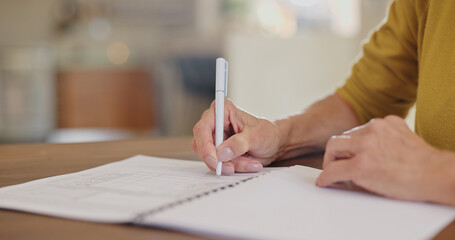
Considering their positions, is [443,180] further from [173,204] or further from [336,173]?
[173,204]

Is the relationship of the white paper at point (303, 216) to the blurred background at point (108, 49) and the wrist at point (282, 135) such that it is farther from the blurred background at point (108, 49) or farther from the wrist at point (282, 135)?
the blurred background at point (108, 49)

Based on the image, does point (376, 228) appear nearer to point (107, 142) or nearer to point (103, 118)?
point (107, 142)

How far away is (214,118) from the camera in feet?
2.34

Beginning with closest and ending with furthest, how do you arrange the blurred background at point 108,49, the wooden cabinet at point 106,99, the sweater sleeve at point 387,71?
the sweater sleeve at point 387,71, the blurred background at point 108,49, the wooden cabinet at point 106,99

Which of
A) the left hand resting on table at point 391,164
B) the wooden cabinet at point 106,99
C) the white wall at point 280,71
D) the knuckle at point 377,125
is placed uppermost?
the knuckle at point 377,125

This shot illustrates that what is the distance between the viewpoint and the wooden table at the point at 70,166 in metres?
0.41

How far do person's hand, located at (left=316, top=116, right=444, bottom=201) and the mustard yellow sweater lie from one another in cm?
24

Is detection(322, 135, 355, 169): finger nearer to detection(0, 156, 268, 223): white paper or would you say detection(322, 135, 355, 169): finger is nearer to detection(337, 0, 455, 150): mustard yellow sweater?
detection(0, 156, 268, 223): white paper

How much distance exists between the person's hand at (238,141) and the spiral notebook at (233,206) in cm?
3

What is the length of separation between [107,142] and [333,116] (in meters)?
0.45

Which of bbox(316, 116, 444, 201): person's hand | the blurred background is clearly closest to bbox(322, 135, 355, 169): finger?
bbox(316, 116, 444, 201): person's hand

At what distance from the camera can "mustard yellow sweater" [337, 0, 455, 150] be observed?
0.75 meters

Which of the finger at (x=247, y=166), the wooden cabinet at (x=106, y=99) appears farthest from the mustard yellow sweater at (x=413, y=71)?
the wooden cabinet at (x=106, y=99)

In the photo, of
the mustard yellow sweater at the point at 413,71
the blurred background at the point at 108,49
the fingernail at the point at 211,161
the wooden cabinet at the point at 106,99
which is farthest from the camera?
the wooden cabinet at the point at 106,99
